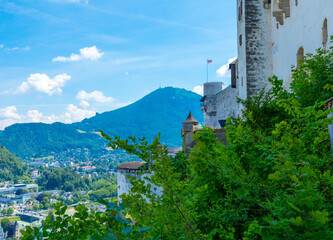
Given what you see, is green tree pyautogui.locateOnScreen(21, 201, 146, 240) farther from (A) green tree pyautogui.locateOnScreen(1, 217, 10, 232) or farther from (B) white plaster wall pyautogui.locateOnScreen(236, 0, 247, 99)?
(A) green tree pyautogui.locateOnScreen(1, 217, 10, 232)

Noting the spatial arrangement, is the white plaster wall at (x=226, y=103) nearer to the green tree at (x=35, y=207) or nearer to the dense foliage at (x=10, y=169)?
the green tree at (x=35, y=207)

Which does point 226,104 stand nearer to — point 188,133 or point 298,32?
point 188,133

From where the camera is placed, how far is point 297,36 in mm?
13117

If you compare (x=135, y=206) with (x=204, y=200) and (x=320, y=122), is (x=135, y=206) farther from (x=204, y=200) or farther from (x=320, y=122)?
(x=320, y=122)

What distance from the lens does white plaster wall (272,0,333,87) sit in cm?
1089

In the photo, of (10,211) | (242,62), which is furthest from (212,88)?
(10,211)

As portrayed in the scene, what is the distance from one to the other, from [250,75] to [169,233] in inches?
556

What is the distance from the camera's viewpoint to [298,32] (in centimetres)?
1301

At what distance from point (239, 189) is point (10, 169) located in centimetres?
19812

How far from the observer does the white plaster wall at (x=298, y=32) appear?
1089 cm

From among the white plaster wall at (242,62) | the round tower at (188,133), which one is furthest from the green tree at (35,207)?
the white plaster wall at (242,62)

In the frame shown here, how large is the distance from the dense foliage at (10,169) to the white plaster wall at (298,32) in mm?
185409

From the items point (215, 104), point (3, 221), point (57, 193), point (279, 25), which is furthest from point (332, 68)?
point (57, 193)

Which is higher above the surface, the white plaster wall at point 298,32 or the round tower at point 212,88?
the round tower at point 212,88
